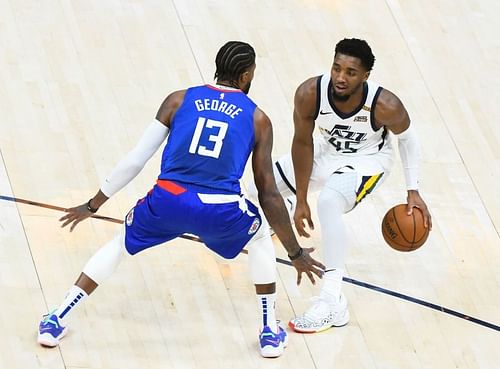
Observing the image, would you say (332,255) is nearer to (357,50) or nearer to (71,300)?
(357,50)

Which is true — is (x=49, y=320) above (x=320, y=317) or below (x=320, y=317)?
above

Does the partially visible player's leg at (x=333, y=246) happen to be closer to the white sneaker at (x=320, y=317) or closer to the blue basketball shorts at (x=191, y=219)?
the white sneaker at (x=320, y=317)

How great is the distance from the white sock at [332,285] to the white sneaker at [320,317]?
0.09ft

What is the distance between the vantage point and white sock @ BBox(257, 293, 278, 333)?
702 cm

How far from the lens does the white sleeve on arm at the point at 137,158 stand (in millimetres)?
6750

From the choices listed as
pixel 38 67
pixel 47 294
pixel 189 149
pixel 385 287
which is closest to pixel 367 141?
pixel 385 287

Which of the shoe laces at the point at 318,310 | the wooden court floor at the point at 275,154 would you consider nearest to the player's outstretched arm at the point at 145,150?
the wooden court floor at the point at 275,154

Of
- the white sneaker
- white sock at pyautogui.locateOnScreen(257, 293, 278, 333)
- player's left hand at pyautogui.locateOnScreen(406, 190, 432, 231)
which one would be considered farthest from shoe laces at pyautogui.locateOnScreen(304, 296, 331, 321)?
player's left hand at pyautogui.locateOnScreen(406, 190, 432, 231)

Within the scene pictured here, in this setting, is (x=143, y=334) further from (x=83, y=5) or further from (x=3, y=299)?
(x=83, y=5)

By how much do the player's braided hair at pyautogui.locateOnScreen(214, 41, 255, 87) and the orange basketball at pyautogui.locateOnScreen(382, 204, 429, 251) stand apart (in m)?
1.36

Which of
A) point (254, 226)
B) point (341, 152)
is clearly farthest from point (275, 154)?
point (254, 226)

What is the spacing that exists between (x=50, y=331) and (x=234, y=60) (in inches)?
68.2

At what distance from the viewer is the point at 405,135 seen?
7531mm

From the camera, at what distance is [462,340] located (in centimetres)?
755
